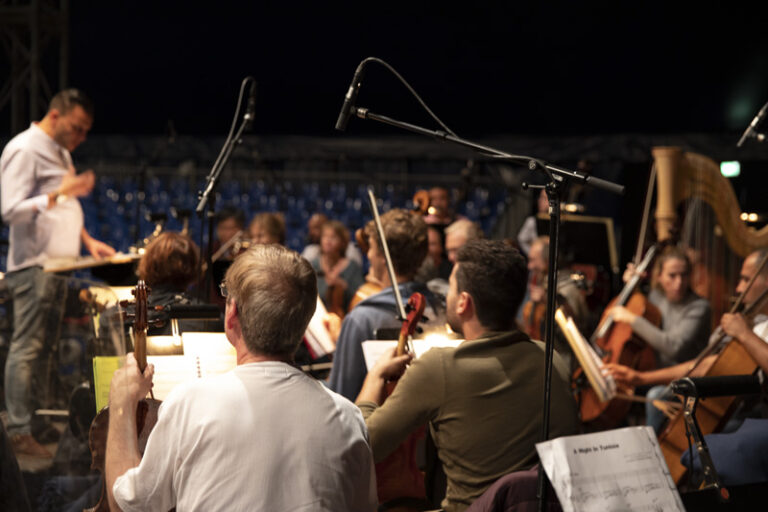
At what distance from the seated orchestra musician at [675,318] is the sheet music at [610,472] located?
289cm

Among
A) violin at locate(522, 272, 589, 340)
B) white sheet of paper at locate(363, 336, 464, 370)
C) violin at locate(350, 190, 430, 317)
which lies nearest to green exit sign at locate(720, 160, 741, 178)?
violin at locate(522, 272, 589, 340)

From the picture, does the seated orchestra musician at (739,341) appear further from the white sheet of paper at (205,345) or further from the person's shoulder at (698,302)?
the white sheet of paper at (205,345)

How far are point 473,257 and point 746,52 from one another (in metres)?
7.11

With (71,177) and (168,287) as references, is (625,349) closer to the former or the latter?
(168,287)

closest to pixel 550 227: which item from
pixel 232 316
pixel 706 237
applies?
pixel 232 316

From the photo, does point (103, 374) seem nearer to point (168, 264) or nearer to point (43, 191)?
point (168, 264)

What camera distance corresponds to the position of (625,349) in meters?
4.87

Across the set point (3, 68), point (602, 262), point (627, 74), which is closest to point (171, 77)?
point (3, 68)

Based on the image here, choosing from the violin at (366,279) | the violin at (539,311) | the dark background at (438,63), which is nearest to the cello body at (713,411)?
the violin at (366,279)

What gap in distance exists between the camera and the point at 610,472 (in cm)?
188

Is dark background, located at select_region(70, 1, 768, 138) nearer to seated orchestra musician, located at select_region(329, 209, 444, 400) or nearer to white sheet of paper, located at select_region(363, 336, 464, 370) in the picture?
seated orchestra musician, located at select_region(329, 209, 444, 400)

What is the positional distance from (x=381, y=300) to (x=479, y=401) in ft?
3.04

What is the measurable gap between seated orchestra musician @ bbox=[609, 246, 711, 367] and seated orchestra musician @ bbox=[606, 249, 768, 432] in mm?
117

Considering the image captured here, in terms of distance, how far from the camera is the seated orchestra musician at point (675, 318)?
4.73 m
